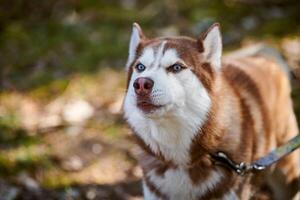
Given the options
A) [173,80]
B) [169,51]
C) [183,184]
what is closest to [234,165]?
[183,184]

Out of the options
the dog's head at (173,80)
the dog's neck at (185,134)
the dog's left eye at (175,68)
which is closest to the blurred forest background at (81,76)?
the dog's neck at (185,134)

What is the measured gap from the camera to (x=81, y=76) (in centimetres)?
625

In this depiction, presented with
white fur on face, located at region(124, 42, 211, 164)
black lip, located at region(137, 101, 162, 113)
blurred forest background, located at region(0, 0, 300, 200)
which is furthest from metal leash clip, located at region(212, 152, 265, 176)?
blurred forest background, located at region(0, 0, 300, 200)

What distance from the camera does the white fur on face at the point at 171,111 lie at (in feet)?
11.6

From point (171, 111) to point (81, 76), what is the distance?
2827 mm

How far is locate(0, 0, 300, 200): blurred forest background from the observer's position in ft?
16.3

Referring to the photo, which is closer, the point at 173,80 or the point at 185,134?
the point at 173,80

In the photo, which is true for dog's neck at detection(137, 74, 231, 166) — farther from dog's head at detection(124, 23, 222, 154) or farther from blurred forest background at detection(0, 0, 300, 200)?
blurred forest background at detection(0, 0, 300, 200)

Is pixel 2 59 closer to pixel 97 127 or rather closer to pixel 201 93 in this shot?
pixel 97 127

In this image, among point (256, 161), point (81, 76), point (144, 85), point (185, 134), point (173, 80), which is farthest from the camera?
point (81, 76)

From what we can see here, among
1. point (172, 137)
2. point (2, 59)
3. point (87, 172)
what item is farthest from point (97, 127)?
point (172, 137)

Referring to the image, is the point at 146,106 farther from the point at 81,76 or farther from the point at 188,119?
the point at 81,76

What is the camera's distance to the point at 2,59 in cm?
657

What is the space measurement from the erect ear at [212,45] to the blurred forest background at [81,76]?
55.4 inches
